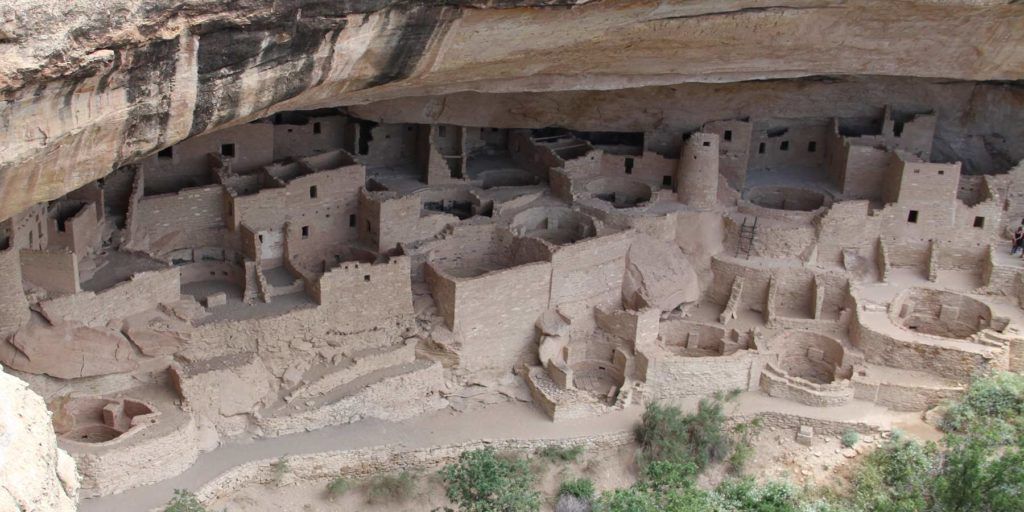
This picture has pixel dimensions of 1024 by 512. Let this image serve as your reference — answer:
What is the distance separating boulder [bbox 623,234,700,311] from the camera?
57.3 feet

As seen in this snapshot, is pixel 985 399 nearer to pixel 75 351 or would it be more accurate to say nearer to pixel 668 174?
pixel 668 174

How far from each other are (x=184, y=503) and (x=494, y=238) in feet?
21.0

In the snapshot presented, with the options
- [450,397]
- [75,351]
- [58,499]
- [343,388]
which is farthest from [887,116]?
[58,499]

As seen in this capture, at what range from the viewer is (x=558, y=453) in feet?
50.8

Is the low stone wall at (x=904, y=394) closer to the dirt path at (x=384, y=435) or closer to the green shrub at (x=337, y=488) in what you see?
the dirt path at (x=384, y=435)

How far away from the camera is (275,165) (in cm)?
1694

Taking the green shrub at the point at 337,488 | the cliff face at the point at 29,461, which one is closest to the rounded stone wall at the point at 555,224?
the green shrub at the point at 337,488

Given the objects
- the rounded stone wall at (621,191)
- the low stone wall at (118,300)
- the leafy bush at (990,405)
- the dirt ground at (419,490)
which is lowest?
the dirt ground at (419,490)

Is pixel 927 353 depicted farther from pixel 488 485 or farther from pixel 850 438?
pixel 488 485

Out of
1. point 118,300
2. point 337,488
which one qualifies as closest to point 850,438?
point 337,488

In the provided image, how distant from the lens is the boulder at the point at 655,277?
57.3ft

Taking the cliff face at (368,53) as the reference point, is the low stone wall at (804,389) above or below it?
below

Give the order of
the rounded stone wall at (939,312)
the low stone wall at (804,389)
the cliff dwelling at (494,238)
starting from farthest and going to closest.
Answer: the rounded stone wall at (939,312) → the low stone wall at (804,389) → the cliff dwelling at (494,238)

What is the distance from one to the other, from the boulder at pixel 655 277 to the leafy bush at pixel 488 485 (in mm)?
3962
